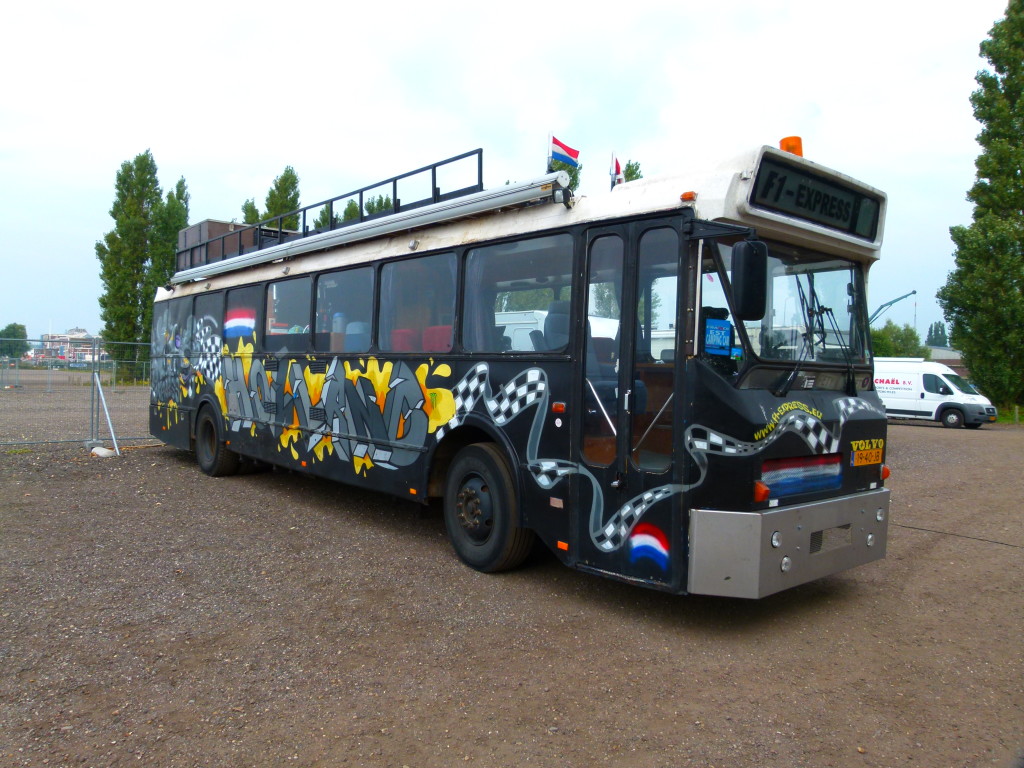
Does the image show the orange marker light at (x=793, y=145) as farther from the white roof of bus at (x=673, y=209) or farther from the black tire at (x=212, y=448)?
the black tire at (x=212, y=448)

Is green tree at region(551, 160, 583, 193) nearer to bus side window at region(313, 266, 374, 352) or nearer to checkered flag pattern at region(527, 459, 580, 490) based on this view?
checkered flag pattern at region(527, 459, 580, 490)

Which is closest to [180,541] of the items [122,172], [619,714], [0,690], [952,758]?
[0,690]

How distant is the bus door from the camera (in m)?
4.78

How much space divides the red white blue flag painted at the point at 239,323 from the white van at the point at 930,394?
21.2 m

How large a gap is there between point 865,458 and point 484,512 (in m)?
2.90

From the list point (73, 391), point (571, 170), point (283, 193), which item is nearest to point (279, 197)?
point (283, 193)

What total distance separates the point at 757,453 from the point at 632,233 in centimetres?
166

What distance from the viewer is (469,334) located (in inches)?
250

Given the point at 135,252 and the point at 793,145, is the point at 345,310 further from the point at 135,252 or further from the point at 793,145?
the point at 135,252

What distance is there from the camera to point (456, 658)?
446cm

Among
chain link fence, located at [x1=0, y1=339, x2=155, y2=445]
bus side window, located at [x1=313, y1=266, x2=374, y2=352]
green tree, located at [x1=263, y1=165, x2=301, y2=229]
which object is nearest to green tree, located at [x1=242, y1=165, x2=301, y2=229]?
green tree, located at [x1=263, y1=165, x2=301, y2=229]

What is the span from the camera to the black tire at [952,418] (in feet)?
82.1

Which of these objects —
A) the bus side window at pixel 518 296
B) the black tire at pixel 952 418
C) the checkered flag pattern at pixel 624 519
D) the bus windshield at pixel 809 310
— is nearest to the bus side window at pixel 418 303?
the bus side window at pixel 518 296

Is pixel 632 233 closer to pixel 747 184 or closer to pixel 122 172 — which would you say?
pixel 747 184
